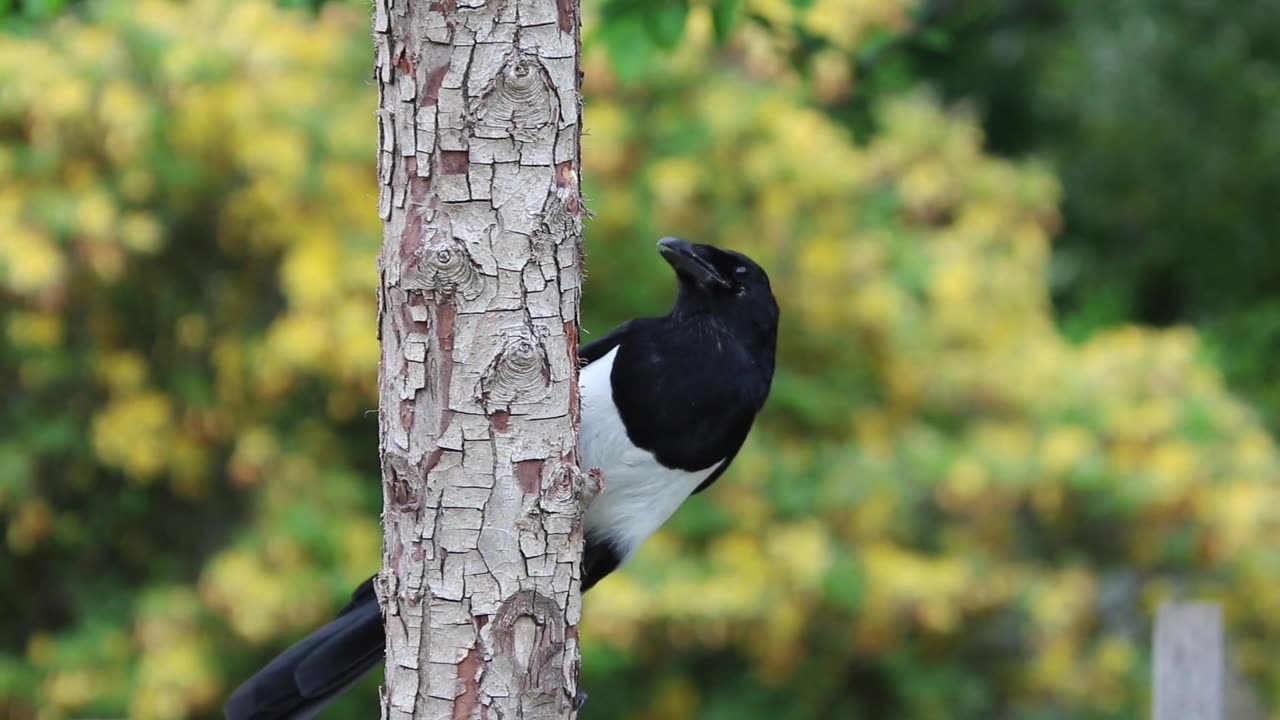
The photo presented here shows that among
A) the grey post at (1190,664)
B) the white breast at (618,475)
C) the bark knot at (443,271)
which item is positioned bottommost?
the grey post at (1190,664)

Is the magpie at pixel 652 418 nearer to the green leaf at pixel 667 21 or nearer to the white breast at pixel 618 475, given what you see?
the white breast at pixel 618 475

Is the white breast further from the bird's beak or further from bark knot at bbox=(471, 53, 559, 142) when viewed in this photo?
bark knot at bbox=(471, 53, 559, 142)

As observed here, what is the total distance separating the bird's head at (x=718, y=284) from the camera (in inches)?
125

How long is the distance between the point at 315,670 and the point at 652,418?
796 mm

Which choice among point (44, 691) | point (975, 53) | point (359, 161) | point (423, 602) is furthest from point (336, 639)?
point (975, 53)

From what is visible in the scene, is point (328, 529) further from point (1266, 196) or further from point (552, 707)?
point (1266, 196)

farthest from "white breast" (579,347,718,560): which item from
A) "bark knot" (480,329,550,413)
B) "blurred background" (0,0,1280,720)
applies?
"blurred background" (0,0,1280,720)

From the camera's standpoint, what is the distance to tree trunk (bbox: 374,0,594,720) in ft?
7.00

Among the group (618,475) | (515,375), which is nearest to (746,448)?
(618,475)

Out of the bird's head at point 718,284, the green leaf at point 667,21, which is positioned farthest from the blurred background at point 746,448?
the bird's head at point 718,284

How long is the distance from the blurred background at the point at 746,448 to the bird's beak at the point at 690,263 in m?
1.34

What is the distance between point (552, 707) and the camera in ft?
7.13

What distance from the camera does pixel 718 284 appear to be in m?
3.19

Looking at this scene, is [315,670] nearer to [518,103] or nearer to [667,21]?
[518,103]
